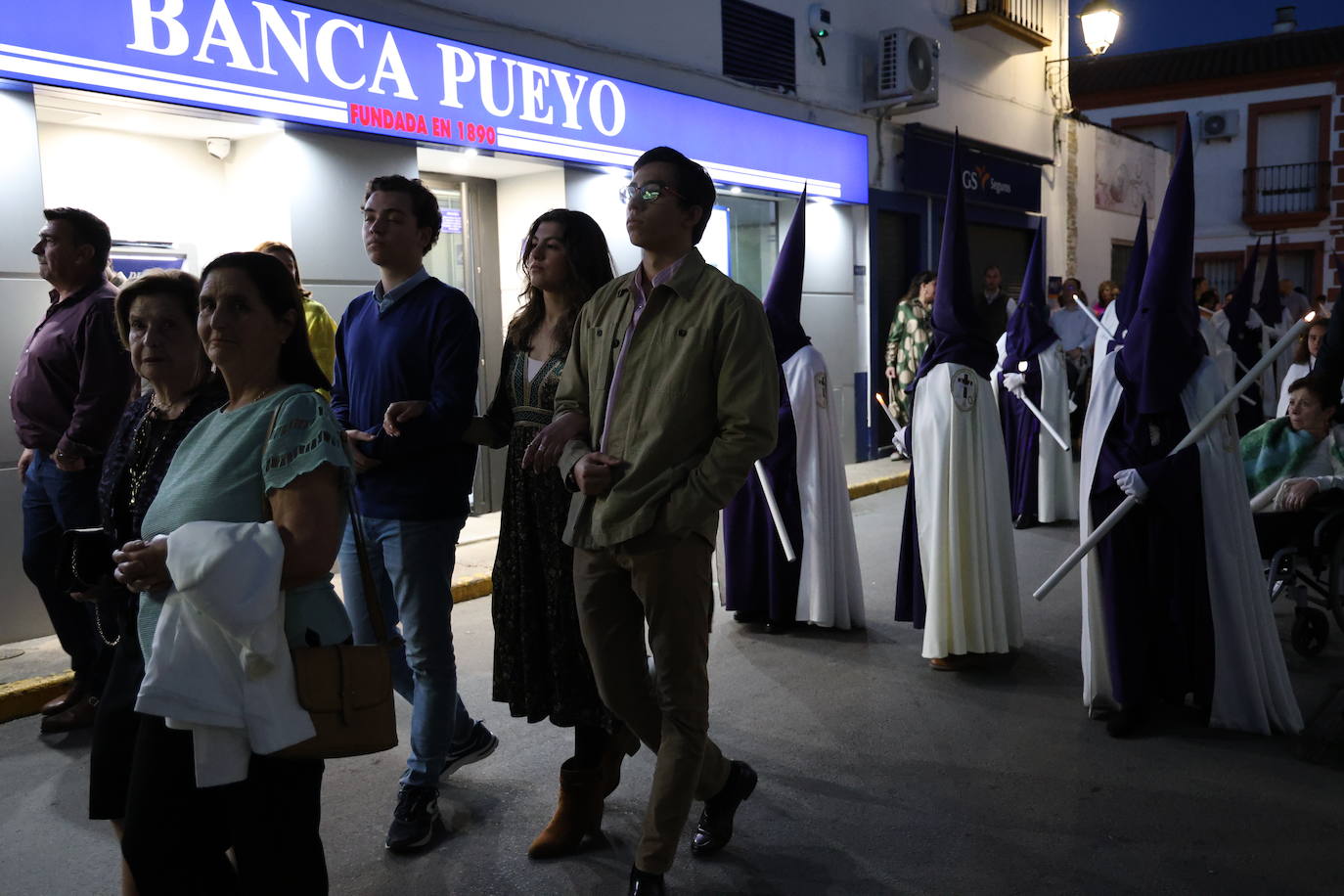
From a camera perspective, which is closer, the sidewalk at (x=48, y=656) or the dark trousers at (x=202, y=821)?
the dark trousers at (x=202, y=821)

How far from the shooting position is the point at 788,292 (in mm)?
5684

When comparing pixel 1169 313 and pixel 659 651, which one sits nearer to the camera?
pixel 659 651

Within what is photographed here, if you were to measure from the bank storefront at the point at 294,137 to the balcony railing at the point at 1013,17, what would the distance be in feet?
16.2

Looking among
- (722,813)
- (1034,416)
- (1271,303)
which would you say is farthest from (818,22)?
(722,813)

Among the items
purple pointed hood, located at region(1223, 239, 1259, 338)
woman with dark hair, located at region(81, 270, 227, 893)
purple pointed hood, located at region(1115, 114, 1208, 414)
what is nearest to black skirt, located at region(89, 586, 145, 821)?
woman with dark hair, located at region(81, 270, 227, 893)

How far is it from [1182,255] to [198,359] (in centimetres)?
365

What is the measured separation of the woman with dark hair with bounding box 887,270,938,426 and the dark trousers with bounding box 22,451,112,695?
333 inches

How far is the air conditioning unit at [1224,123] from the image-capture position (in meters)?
30.4

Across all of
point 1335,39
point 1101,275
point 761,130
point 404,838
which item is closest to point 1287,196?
point 1335,39

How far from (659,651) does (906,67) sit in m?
10.7

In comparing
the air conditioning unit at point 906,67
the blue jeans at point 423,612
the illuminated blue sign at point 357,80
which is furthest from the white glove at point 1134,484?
the air conditioning unit at point 906,67

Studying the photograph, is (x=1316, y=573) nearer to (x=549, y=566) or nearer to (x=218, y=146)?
(x=549, y=566)

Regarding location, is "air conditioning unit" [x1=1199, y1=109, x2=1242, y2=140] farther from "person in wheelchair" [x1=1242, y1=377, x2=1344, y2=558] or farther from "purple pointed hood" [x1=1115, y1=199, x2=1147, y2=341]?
"purple pointed hood" [x1=1115, y1=199, x2=1147, y2=341]

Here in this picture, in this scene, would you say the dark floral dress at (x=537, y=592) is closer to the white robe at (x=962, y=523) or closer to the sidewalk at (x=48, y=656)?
the sidewalk at (x=48, y=656)
